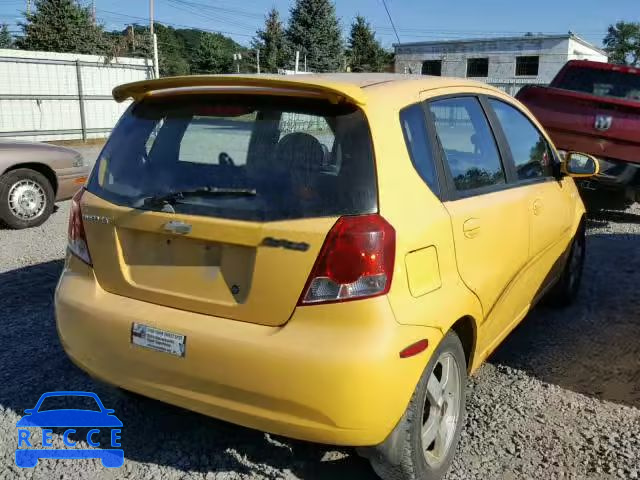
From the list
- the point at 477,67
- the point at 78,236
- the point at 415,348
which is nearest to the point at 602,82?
the point at 415,348

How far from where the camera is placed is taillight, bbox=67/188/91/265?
277 centimetres

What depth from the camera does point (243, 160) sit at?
260cm

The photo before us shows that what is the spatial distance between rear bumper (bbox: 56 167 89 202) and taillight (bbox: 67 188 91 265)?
16.7 ft

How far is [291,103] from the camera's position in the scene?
98.6 inches

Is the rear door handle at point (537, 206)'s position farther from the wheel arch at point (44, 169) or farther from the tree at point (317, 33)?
the tree at point (317, 33)

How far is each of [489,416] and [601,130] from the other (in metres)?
4.82

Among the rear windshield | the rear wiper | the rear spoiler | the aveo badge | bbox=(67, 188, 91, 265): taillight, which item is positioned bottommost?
the aveo badge

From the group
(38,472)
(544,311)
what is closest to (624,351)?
(544,311)

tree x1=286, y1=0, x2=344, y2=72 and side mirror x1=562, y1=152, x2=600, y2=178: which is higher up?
tree x1=286, y1=0, x2=344, y2=72

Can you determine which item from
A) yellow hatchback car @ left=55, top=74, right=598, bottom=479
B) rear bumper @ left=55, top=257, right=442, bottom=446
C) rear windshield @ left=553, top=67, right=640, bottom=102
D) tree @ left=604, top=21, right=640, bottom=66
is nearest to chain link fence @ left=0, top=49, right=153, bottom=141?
Answer: rear windshield @ left=553, top=67, right=640, bottom=102

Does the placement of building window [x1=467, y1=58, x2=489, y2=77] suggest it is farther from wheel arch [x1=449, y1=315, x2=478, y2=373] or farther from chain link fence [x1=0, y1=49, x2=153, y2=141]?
wheel arch [x1=449, y1=315, x2=478, y2=373]

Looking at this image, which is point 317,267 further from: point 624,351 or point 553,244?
point 624,351

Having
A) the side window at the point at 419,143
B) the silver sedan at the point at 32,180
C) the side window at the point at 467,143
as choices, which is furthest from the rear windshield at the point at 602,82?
the silver sedan at the point at 32,180

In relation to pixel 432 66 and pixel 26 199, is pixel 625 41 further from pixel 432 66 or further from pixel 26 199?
pixel 26 199
